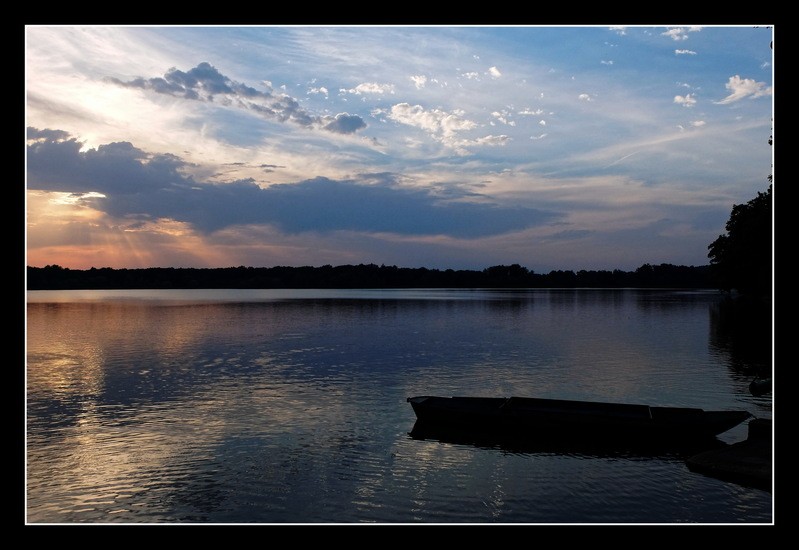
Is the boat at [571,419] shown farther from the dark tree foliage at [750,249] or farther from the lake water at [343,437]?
the dark tree foliage at [750,249]

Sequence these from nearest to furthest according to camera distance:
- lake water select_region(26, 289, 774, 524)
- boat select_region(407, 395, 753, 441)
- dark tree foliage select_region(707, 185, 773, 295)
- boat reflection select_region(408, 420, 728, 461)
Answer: lake water select_region(26, 289, 774, 524), boat reflection select_region(408, 420, 728, 461), boat select_region(407, 395, 753, 441), dark tree foliage select_region(707, 185, 773, 295)

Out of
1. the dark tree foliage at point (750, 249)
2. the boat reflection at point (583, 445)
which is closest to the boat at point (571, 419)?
the boat reflection at point (583, 445)

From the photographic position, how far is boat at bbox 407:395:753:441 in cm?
2641

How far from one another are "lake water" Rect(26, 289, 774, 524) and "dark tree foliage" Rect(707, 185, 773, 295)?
56.3 feet

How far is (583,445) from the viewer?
2672 cm

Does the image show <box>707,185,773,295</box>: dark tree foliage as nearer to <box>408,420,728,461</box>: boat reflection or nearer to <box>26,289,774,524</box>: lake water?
<box>26,289,774,524</box>: lake water

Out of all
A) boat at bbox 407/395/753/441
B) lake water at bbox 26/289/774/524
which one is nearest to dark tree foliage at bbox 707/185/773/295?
lake water at bbox 26/289/774/524

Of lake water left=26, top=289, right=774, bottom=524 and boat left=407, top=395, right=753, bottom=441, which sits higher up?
boat left=407, top=395, right=753, bottom=441

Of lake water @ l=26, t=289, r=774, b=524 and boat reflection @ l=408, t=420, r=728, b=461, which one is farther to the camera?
boat reflection @ l=408, t=420, r=728, b=461

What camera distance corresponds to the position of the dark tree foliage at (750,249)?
8206cm

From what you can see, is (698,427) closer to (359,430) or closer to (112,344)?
(359,430)

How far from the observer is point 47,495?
2141 centimetres

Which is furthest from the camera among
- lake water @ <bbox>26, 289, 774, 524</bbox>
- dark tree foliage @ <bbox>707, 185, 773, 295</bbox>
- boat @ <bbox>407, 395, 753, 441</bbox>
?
dark tree foliage @ <bbox>707, 185, 773, 295</bbox>

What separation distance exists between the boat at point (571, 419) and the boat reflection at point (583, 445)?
0.20 meters
